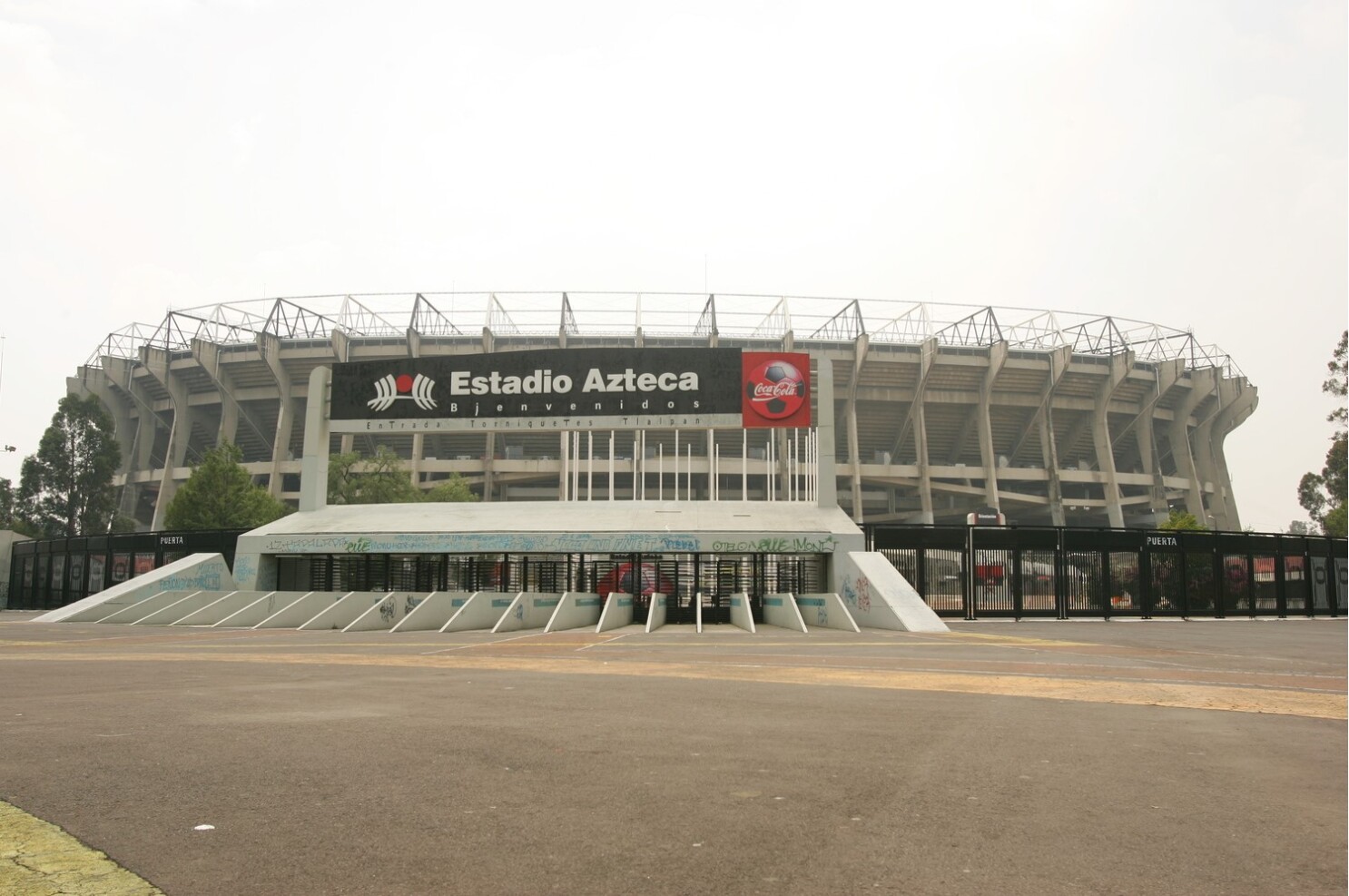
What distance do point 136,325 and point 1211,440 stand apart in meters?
92.9

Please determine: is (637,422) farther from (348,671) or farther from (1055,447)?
(1055,447)

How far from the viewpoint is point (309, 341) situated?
2689 inches

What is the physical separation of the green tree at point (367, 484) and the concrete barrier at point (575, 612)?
28.9 m

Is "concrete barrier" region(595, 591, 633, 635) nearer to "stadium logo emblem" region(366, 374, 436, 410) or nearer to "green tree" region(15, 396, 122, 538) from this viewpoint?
"stadium logo emblem" region(366, 374, 436, 410)

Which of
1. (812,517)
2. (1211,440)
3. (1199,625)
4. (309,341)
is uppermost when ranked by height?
(309,341)

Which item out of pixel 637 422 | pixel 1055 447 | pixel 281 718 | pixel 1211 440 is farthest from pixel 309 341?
pixel 1211 440

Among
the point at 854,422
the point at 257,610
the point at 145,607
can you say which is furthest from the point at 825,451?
the point at 854,422

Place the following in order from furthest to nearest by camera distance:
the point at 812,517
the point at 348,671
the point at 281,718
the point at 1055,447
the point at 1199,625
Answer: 1. the point at 1055,447
2. the point at 812,517
3. the point at 1199,625
4. the point at 348,671
5. the point at 281,718

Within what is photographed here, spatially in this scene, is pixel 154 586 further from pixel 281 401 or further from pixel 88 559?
pixel 281 401

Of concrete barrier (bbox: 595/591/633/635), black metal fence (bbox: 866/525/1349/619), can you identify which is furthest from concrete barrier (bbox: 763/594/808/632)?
black metal fence (bbox: 866/525/1349/619)

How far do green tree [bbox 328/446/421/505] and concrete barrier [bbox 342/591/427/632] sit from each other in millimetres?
28933

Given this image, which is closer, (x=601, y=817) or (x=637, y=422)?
(x=601, y=817)

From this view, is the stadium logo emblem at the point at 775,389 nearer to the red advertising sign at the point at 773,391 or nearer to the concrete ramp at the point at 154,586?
the red advertising sign at the point at 773,391

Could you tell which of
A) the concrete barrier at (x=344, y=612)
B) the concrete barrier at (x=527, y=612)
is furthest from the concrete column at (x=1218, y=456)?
the concrete barrier at (x=344, y=612)
